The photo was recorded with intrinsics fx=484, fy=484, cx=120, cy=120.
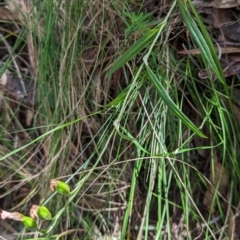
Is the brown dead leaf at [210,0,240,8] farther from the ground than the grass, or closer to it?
farther from the ground

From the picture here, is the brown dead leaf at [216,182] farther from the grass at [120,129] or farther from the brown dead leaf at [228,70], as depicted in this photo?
the brown dead leaf at [228,70]

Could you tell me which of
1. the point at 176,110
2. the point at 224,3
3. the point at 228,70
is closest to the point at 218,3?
the point at 224,3

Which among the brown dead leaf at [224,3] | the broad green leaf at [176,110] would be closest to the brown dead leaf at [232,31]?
the brown dead leaf at [224,3]

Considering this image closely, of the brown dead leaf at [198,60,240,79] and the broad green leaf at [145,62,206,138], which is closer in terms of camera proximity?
the broad green leaf at [145,62,206,138]

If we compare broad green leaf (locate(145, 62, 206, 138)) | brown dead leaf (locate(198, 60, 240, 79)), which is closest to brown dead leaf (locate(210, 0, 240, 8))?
brown dead leaf (locate(198, 60, 240, 79))

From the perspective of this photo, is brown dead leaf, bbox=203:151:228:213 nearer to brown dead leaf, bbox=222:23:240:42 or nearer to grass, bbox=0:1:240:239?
grass, bbox=0:1:240:239

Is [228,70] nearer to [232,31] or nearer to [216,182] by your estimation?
[232,31]

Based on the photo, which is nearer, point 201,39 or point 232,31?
point 201,39

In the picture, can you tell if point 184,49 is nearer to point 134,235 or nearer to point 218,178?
point 218,178

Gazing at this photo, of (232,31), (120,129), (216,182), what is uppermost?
(232,31)
